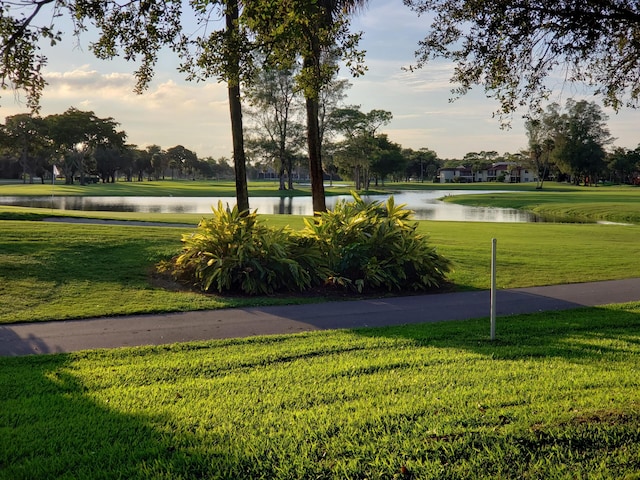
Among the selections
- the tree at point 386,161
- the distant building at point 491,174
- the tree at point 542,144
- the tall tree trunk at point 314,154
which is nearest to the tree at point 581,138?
the tree at point 542,144

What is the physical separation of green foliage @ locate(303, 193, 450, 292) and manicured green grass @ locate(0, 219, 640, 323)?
100 cm

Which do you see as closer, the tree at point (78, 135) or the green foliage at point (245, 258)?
the green foliage at point (245, 258)

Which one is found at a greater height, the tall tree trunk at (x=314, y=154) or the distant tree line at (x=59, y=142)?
the distant tree line at (x=59, y=142)

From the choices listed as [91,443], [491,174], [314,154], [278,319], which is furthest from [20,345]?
[491,174]

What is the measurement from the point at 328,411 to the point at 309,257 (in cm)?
627

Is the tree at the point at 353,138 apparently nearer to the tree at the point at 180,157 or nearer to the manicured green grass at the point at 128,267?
the manicured green grass at the point at 128,267

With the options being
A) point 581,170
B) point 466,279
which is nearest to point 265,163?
point 581,170

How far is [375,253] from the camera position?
10844 mm

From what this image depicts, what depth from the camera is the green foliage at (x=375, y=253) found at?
1045 cm

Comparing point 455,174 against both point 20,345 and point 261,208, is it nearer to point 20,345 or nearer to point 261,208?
point 261,208

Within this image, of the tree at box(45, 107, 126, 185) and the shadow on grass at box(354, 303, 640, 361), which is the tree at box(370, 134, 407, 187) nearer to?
the tree at box(45, 107, 126, 185)

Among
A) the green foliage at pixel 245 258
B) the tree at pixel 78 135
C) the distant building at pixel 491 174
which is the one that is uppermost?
the tree at pixel 78 135

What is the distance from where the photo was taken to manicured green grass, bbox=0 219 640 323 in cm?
880

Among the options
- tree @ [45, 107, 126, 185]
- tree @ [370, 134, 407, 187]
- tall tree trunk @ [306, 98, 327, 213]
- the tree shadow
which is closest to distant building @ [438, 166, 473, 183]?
tree @ [370, 134, 407, 187]
